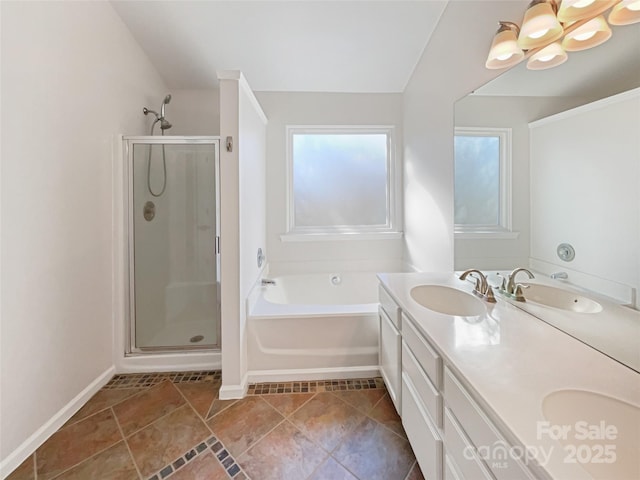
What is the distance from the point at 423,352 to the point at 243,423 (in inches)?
44.0

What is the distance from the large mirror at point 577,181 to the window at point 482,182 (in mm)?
43

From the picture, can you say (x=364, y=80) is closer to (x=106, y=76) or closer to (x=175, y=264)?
(x=106, y=76)

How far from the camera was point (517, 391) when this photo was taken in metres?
0.68

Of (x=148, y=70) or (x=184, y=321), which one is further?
(x=148, y=70)

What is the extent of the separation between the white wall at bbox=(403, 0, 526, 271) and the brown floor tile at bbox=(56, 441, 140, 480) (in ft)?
6.93

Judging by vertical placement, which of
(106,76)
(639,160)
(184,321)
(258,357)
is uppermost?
(106,76)

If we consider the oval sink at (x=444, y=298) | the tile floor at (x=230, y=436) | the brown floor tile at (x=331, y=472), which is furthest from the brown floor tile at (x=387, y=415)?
the oval sink at (x=444, y=298)

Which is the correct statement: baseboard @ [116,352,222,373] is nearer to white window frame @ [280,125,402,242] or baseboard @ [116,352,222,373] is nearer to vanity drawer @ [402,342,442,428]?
white window frame @ [280,125,402,242]

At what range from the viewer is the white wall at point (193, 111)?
271cm

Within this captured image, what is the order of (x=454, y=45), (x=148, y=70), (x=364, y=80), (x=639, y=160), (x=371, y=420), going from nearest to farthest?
(x=639, y=160)
(x=371, y=420)
(x=454, y=45)
(x=148, y=70)
(x=364, y=80)

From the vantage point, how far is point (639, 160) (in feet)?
2.53

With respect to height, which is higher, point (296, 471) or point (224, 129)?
point (224, 129)

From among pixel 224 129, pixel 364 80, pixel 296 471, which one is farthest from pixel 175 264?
pixel 364 80

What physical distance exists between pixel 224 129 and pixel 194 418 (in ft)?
5.63
